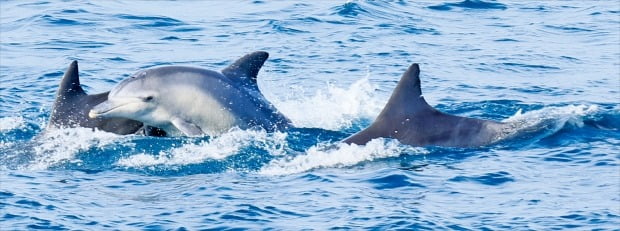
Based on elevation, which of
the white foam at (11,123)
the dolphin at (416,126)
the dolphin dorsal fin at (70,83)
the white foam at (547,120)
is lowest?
the white foam at (11,123)

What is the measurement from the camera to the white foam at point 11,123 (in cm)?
2014

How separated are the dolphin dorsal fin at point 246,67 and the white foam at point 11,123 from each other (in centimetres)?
367

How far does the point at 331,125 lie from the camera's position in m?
20.5

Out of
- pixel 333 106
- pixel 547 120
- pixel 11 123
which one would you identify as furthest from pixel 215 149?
pixel 547 120

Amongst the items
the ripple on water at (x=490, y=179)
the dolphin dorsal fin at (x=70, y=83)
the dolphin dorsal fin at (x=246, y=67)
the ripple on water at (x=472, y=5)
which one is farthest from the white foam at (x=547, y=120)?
the ripple on water at (x=472, y=5)

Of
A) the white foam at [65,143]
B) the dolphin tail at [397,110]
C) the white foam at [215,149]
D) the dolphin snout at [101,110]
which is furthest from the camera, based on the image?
the dolphin snout at [101,110]

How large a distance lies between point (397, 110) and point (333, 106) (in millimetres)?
4426

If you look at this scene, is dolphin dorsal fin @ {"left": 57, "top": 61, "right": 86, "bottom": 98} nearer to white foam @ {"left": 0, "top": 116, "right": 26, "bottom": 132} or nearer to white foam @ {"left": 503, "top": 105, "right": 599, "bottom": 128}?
white foam @ {"left": 0, "top": 116, "right": 26, "bottom": 132}

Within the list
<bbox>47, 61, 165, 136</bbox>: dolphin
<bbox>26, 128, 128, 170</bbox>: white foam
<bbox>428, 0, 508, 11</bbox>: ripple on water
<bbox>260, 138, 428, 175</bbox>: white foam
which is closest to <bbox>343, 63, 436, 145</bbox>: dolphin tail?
<bbox>260, 138, 428, 175</bbox>: white foam

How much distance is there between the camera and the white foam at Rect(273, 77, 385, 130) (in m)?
20.7

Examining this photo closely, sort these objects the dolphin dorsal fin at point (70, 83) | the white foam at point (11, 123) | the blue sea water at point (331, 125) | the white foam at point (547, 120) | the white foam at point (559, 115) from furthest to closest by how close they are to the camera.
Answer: the white foam at point (11, 123), the white foam at point (559, 115), the white foam at point (547, 120), the dolphin dorsal fin at point (70, 83), the blue sea water at point (331, 125)

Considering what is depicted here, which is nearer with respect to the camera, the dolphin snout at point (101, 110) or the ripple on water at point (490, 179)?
the ripple on water at point (490, 179)

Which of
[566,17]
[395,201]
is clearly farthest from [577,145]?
[566,17]

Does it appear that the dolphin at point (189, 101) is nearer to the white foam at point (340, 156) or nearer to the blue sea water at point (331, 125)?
the blue sea water at point (331, 125)
